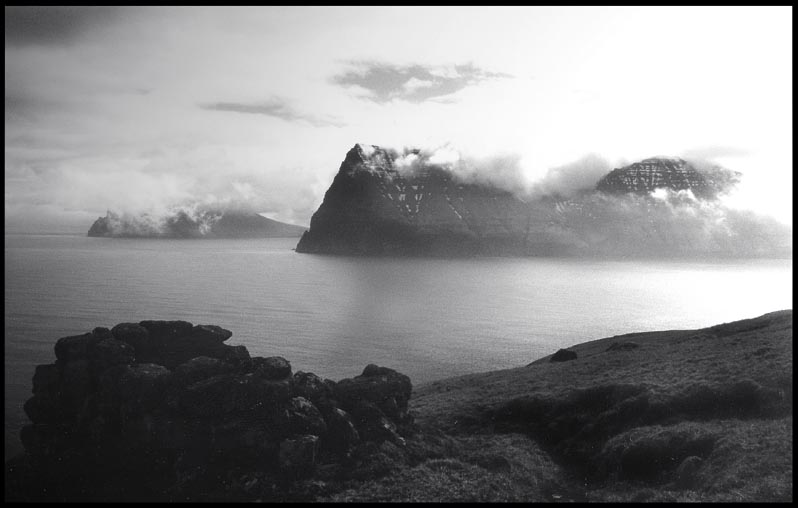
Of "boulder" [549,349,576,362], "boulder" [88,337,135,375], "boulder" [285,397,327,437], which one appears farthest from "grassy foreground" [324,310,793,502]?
"boulder" [88,337,135,375]

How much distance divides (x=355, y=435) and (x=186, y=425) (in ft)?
31.5

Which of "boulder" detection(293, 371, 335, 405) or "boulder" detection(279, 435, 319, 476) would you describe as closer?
"boulder" detection(279, 435, 319, 476)

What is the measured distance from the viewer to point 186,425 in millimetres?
31547

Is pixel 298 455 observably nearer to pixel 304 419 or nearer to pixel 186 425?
pixel 304 419

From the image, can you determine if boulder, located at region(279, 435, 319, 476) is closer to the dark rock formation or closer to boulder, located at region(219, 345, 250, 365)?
the dark rock formation

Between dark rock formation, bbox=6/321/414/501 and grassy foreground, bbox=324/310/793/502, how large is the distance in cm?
277

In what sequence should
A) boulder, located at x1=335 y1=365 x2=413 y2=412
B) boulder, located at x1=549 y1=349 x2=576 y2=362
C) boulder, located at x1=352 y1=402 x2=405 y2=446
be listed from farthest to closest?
boulder, located at x1=549 y1=349 x2=576 y2=362
boulder, located at x1=335 y1=365 x2=413 y2=412
boulder, located at x1=352 y1=402 x2=405 y2=446

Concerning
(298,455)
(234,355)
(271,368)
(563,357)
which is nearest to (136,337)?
(234,355)

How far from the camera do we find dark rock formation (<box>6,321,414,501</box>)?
1163 inches

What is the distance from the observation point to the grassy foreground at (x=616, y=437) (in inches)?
1094

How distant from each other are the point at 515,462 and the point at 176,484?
18784mm

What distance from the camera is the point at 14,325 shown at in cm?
8394

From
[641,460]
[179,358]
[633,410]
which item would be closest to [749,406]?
[633,410]

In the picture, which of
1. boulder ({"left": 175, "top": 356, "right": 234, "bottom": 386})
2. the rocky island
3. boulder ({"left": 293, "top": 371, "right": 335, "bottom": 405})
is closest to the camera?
the rocky island
